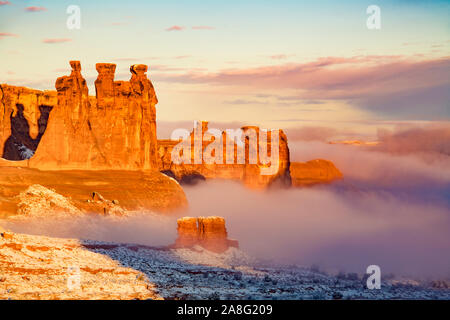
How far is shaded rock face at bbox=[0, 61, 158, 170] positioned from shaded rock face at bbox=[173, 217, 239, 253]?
31.0 meters

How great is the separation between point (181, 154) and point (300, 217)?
36421 millimetres

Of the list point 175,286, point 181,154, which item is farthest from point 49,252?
point 181,154

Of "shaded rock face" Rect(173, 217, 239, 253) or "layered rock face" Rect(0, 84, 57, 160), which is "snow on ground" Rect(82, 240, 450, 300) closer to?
"shaded rock face" Rect(173, 217, 239, 253)

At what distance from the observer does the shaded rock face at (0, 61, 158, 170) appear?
9919cm

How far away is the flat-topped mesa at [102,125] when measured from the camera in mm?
99312

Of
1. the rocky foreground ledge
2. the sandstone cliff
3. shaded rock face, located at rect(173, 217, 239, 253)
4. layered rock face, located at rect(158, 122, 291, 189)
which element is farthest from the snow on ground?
layered rock face, located at rect(158, 122, 291, 189)

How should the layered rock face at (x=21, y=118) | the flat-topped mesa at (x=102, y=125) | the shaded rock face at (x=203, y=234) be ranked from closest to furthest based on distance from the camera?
the shaded rock face at (x=203, y=234) → the flat-topped mesa at (x=102, y=125) → the layered rock face at (x=21, y=118)

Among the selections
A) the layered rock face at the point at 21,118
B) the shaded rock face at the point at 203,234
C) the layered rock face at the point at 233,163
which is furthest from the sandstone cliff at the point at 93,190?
the layered rock face at the point at 233,163

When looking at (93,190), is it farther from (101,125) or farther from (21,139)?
(21,139)

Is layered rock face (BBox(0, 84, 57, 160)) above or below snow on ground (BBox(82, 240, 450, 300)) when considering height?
above

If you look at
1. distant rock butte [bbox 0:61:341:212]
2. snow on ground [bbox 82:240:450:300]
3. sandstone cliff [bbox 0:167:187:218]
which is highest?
distant rock butte [bbox 0:61:341:212]

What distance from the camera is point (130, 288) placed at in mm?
37281

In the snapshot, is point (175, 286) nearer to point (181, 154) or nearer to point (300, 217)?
point (300, 217)

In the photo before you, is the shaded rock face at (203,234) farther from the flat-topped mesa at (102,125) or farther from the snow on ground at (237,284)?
the flat-topped mesa at (102,125)
